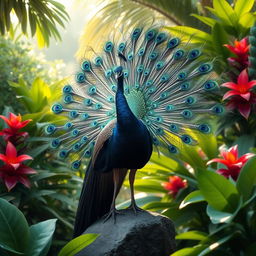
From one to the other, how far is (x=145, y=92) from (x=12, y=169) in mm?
1374

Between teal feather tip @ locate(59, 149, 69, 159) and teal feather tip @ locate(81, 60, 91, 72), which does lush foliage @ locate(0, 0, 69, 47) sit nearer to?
teal feather tip @ locate(81, 60, 91, 72)

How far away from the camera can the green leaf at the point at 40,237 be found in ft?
10.7

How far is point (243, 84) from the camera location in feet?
15.3

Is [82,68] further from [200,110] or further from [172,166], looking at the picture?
[172,166]

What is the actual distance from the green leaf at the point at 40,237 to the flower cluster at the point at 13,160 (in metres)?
0.88

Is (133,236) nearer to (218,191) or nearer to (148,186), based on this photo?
(218,191)

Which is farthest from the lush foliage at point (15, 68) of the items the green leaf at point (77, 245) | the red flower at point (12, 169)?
the green leaf at point (77, 245)

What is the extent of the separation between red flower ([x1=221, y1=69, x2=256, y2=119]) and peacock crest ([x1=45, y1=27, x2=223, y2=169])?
2.72 feet

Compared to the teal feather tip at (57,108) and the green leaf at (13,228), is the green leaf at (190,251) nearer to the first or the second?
the green leaf at (13,228)

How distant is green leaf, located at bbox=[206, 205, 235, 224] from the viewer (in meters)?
3.42

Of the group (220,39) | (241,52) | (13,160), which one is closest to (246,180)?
(241,52)

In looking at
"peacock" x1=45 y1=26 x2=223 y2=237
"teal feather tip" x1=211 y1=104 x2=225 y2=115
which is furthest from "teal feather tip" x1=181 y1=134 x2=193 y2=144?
"teal feather tip" x1=211 y1=104 x2=225 y2=115

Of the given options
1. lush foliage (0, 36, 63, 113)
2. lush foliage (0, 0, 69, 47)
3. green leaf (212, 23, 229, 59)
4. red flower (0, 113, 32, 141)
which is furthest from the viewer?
lush foliage (0, 36, 63, 113)

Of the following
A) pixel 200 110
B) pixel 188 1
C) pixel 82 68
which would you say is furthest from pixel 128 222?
pixel 188 1
